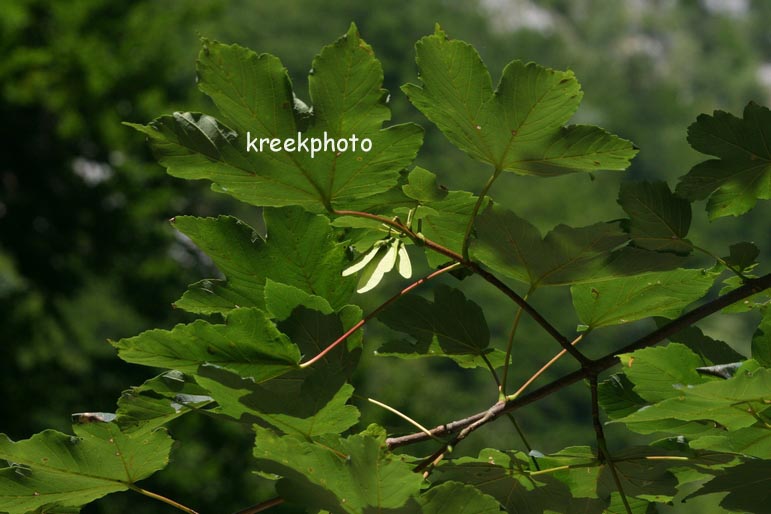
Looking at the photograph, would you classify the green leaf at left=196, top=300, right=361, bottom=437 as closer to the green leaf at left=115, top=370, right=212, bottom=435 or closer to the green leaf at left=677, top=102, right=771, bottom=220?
the green leaf at left=115, top=370, right=212, bottom=435

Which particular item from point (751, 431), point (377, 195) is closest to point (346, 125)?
point (377, 195)

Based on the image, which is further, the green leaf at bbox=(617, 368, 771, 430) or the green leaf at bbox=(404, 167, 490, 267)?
the green leaf at bbox=(404, 167, 490, 267)

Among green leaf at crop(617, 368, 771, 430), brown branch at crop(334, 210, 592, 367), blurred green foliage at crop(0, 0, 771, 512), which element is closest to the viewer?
green leaf at crop(617, 368, 771, 430)

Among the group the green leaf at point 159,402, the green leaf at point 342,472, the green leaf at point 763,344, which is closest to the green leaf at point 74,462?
the green leaf at point 159,402

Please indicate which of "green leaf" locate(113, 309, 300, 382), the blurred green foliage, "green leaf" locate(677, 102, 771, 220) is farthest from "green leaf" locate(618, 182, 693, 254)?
the blurred green foliage

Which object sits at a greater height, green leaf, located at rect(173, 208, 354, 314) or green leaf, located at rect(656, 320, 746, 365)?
green leaf, located at rect(173, 208, 354, 314)
